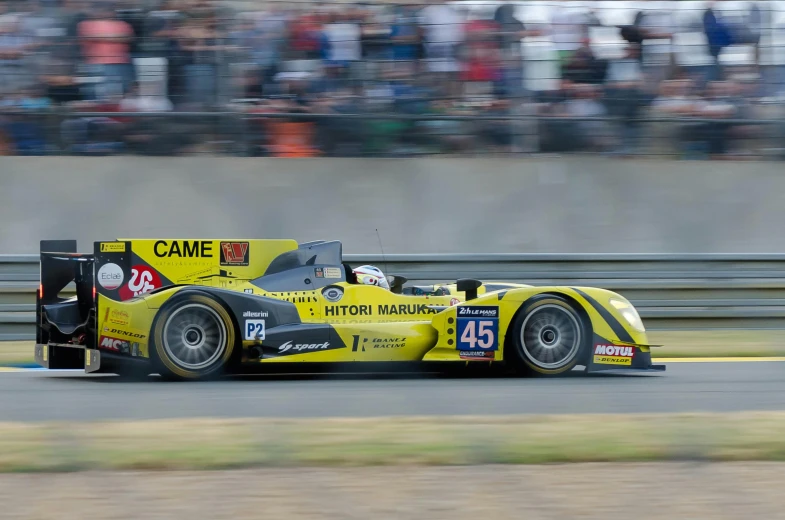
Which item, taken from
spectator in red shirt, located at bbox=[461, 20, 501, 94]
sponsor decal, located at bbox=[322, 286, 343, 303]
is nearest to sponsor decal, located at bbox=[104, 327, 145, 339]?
sponsor decal, located at bbox=[322, 286, 343, 303]

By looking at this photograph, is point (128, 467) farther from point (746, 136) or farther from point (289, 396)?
point (746, 136)

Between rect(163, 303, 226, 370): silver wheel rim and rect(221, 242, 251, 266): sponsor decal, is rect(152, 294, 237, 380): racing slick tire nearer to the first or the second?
rect(163, 303, 226, 370): silver wheel rim

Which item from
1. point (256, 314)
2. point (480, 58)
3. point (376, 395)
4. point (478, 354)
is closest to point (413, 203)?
point (480, 58)

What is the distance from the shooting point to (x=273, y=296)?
7754mm

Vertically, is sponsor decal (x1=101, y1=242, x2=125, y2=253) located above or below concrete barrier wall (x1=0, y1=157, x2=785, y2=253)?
below

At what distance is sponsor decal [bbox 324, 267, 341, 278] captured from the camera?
786cm

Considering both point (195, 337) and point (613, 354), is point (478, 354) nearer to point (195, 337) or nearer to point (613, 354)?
point (613, 354)

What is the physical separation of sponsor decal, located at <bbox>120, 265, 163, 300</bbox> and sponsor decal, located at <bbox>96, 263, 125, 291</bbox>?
0.06 meters

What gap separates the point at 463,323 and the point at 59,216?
526cm

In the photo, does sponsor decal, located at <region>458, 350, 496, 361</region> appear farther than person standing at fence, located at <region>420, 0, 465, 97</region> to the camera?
No

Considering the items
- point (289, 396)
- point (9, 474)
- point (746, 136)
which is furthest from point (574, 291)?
point (746, 136)

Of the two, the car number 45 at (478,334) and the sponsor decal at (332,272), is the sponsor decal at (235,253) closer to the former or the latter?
the sponsor decal at (332,272)

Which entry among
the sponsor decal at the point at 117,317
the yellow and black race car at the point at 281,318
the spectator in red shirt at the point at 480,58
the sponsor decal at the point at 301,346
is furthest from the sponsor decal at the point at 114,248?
the spectator in red shirt at the point at 480,58

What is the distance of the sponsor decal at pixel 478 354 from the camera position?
7.72 meters
